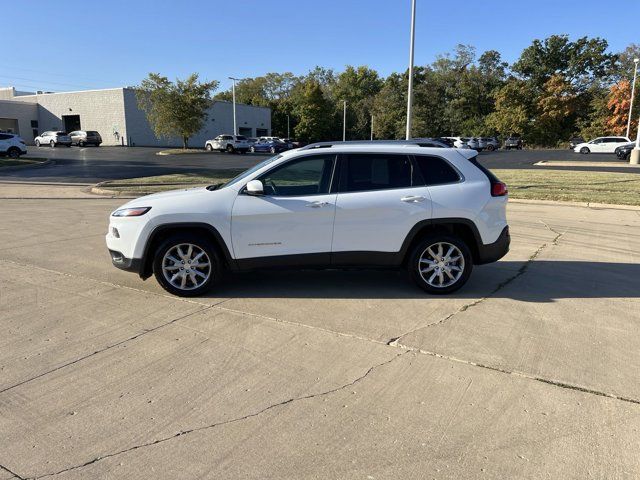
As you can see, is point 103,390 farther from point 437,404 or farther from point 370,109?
point 370,109

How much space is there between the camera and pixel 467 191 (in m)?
5.73

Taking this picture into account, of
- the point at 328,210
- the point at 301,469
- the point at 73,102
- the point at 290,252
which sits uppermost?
the point at 73,102

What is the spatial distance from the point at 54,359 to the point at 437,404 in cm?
307

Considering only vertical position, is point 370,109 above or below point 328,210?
above

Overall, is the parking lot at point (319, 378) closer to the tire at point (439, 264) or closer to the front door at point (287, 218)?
the tire at point (439, 264)

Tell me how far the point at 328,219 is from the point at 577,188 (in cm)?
1496

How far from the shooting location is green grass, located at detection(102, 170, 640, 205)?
15062 millimetres

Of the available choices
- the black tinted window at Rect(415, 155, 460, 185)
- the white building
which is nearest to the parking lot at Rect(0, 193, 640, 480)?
the black tinted window at Rect(415, 155, 460, 185)

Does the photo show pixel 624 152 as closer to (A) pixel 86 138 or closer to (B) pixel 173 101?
(B) pixel 173 101

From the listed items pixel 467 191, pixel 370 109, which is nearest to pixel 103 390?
pixel 467 191

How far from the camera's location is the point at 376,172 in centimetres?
574

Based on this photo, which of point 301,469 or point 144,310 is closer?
point 301,469

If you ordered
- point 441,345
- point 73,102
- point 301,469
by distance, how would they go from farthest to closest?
point 73,102
point 441,345
point 301,469

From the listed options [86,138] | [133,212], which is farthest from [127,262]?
[86,138]
